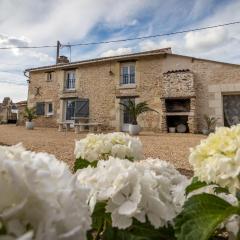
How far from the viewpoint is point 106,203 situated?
0.88 meters

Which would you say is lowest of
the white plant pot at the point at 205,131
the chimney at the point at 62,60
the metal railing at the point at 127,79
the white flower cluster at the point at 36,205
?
the white flower cluster at the point at 36,205

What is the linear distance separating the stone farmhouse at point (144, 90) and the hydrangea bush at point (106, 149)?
13.8m

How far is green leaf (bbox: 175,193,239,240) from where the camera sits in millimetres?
780

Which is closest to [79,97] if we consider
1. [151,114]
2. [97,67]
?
[97,67]

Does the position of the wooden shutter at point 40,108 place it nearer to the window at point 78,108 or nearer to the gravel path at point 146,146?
the window at point 78,108

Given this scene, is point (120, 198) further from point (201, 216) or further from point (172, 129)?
point (172, 129)

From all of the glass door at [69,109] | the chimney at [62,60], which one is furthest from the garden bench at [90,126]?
the chimney at [62,60]

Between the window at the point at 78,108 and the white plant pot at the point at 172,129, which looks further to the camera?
the window at the point at 78,108

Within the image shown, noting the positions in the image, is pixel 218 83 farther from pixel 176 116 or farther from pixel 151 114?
pixel 151 114

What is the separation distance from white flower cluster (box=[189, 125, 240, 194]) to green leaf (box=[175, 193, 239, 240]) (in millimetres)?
87

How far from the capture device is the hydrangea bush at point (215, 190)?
80 centimetres

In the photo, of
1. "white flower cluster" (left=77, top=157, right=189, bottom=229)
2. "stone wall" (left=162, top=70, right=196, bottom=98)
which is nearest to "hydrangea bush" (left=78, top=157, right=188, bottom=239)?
"white flower cluster" (left=77, top=157, right=189, bottom=229)

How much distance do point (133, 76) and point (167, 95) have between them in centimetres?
265

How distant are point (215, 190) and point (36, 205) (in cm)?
66
